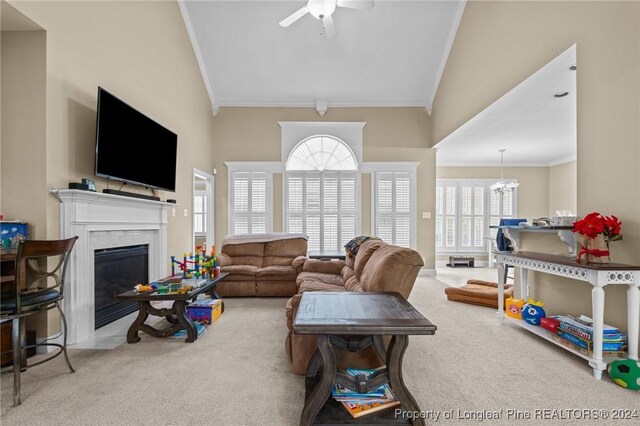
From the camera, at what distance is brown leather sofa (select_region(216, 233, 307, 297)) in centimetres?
457

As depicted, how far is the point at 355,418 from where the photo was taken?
1664 millimetres

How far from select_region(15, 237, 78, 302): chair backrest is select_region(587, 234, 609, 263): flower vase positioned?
12.7ft

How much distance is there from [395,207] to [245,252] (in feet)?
10.7

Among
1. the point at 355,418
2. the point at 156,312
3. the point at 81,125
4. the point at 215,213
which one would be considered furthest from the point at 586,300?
the point at 215,213

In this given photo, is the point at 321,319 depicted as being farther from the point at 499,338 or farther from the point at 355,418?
the point at 499,338

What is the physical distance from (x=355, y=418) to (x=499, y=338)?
211cm

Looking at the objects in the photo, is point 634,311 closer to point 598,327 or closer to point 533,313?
point 598,327

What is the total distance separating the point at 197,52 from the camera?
5703mm

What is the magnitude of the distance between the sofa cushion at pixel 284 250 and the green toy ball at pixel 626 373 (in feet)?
12.7

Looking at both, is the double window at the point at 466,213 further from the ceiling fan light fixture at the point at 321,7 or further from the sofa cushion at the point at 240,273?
the ceiling fan light fixture at the point at 321,7

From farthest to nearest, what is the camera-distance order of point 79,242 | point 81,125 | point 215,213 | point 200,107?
point 215,213 < point 200,107 < point 81,125 < point 79,242

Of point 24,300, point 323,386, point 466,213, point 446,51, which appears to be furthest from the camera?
point 466,213

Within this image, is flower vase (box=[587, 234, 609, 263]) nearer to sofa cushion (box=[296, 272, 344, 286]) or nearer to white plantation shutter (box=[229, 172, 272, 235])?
sofa cushion (box=[296, 272, 344, 286])

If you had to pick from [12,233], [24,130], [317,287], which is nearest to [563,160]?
[317,287]
